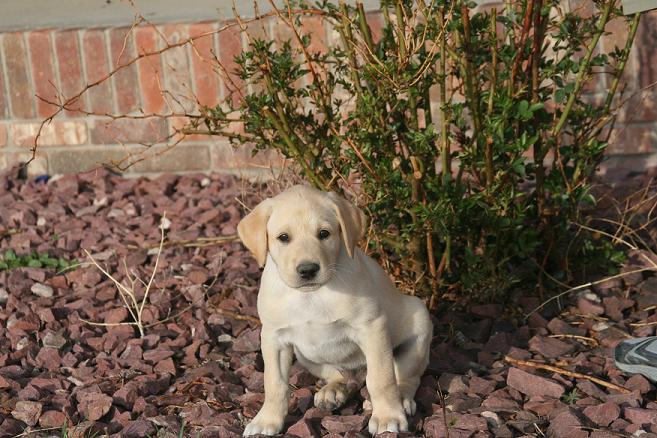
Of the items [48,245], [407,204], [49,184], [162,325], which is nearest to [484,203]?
[407,204]

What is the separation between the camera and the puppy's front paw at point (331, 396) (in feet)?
12.1

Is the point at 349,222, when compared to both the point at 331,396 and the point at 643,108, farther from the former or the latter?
the point at 643,108

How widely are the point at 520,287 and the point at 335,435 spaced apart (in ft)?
4.83

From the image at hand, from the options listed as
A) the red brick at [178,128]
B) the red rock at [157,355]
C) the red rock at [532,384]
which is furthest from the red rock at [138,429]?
the red brick at [178,128]

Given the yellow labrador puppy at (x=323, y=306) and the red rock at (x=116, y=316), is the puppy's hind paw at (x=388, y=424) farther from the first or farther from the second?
the red rock at (x=116, y=316)

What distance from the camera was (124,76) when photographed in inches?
240

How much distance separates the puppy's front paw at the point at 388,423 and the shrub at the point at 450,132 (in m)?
0.83

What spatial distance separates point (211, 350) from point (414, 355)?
98 centimetres

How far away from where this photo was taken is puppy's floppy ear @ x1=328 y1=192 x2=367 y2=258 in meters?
3.35

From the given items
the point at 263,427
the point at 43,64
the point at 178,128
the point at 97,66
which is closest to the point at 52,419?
the point at 263,427

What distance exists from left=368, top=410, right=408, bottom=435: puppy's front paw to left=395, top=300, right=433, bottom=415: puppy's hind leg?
0.20m

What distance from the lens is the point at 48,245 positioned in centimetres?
533

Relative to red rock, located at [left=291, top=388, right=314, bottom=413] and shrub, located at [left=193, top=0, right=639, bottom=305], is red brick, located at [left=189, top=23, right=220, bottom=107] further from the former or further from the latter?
red rock, located at [left=291, top=388, right=314, bottom=413]

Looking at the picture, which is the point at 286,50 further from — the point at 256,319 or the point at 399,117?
the point at 256,319
